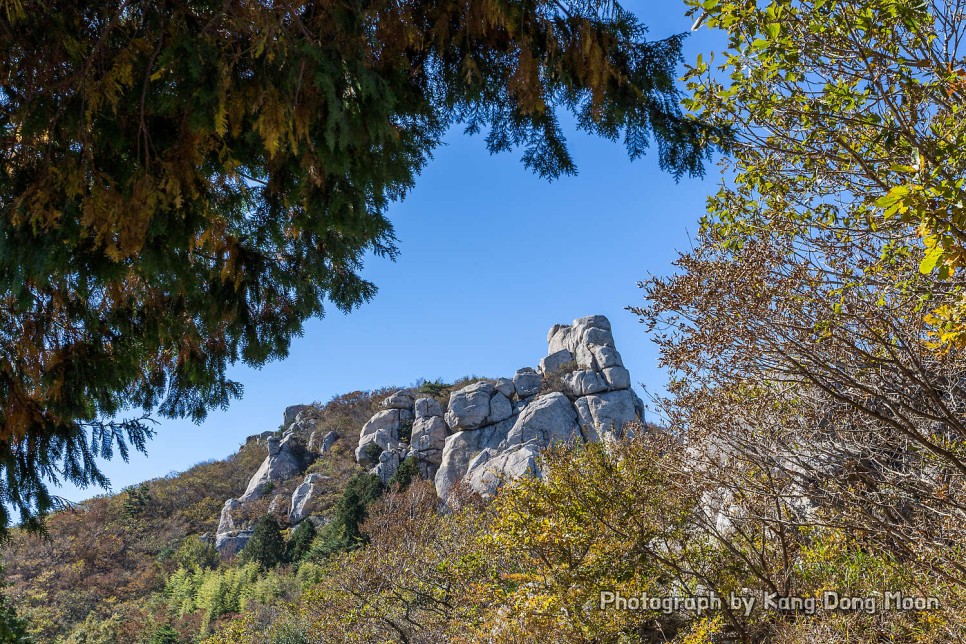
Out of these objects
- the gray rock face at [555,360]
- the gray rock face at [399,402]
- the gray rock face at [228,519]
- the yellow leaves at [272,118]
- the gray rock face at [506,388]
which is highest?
the gray rock face at [555,360]

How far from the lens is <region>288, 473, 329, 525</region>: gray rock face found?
85.8ft

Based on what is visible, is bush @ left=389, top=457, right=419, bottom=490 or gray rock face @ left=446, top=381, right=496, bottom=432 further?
gray rock face @ left=446, top=381, right=496, bottom=432

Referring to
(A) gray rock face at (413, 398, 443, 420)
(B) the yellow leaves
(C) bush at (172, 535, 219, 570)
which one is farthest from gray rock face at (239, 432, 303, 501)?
(B) the yellow leaves

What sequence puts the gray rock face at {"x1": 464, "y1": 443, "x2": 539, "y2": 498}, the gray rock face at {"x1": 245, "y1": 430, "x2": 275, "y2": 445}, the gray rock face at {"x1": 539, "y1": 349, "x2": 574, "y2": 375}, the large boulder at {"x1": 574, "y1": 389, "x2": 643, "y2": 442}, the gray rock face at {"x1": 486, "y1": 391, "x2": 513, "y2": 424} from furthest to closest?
the gray rock face at {"x1": 245, "y1": 430, "x2": 275, "y2": 445}, the gray rock face at {"x1": 539, "y1": 349, "x2": 574, "y2": 375}, the gray rock face at {"x1": 486, "y1": 391, "x2": 513, "y2": 424}, the large boulder at {"x1": 574, "y1": 389, "x2": 643, "y2": 442}, the gray rock face at {"x1": 464, "y1": 443, "x2": 539, "y2": 498}

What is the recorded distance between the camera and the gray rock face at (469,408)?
27.7 meters

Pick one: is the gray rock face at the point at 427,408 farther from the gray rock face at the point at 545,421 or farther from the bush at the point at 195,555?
the bush at the point at 195,555

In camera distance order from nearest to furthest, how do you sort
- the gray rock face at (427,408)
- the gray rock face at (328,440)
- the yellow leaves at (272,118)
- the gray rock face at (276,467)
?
the yellow leaves at (272,118) < the gray rock face at (427,408) < the gray rock face at (276,467) < the gray rock face at (328,440)

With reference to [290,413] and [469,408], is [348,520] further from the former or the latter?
[290,413]

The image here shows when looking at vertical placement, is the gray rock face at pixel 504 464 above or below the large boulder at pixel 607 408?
below

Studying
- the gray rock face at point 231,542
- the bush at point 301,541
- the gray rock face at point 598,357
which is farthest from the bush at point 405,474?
the gray rock face at point 598,357

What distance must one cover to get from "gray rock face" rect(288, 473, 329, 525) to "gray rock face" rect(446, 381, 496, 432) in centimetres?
643

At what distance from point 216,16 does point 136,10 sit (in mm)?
568

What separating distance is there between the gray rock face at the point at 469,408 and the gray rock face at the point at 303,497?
6.43 meters

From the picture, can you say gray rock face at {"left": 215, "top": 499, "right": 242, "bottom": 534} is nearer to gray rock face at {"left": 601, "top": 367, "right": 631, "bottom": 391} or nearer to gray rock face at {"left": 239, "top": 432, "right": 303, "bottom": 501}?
gray rock face at {"left": 239, "top": 432, "right": 303, "bottom": 501}
